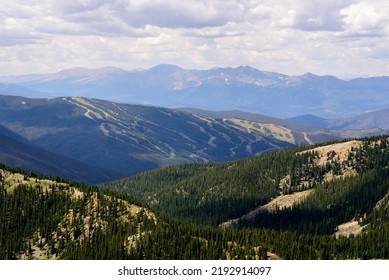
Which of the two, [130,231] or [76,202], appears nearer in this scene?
[130,231]

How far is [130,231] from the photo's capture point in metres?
166

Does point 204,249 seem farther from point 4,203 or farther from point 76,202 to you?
point 4,203

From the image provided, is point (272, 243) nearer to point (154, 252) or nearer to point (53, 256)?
point (154, 252)

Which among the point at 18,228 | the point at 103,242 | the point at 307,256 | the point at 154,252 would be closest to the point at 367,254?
the point at 307,256

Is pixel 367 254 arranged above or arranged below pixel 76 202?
below

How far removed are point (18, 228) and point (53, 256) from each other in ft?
85.4

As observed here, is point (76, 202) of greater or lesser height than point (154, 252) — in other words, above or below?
above

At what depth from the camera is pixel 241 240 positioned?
15625 centimetres
